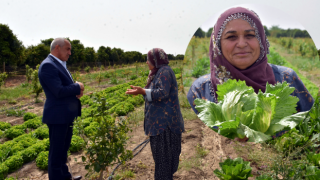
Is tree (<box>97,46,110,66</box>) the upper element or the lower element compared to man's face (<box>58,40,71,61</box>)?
upper

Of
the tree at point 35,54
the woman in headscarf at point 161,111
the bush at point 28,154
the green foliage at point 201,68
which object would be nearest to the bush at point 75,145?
the bush at point 28,154

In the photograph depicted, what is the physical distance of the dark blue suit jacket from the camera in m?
2.41

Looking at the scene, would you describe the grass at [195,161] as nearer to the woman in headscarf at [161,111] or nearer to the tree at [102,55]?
the woman in headscarf at [161,111]

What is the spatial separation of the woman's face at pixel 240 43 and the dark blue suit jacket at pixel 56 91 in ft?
6.95

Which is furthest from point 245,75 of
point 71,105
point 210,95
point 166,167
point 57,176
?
point 57,176

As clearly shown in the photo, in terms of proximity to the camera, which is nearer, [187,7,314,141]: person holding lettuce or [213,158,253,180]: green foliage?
[187,7,314,141]: person holding lettuce

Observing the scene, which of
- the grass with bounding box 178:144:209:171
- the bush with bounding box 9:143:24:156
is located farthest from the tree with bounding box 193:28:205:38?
the bush with bounding box 9:143:24:156

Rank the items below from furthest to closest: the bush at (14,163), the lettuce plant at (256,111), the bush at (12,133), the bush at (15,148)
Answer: the bush at (12,133), the bush at (15,148), the bush at (14,163), the lettuce plant at (256,111)

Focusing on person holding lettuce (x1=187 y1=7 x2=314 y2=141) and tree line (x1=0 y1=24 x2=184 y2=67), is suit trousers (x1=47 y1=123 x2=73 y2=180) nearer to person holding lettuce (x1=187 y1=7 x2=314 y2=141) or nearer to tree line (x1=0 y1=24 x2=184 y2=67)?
person holding lettuce (x1=187 y1=7 x2=314 y2=141)

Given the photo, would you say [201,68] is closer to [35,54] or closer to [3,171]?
[3,171]

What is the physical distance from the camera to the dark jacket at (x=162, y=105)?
2141 millimetres

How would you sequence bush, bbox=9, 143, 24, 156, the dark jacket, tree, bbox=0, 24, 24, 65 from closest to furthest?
the dark jacket
bush, bbox=9, 143, 24, 156
tree, bbox=0, 24, 24, 65

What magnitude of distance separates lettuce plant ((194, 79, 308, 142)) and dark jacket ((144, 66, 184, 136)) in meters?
1.26

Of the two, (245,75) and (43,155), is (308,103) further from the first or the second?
(43,155)
